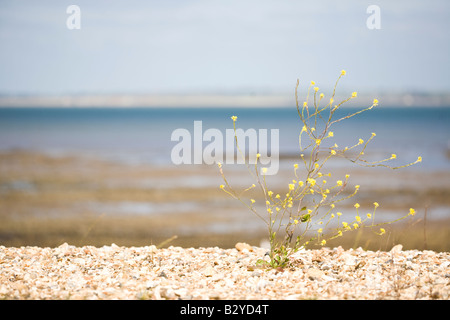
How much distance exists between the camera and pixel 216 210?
49.7 ft

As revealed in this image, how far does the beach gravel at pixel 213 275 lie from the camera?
4.24m

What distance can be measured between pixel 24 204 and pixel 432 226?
526 inches

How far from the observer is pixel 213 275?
4891 millimetres

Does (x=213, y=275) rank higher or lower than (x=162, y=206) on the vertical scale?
higher

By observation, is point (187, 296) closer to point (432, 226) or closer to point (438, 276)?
point (438, 276)

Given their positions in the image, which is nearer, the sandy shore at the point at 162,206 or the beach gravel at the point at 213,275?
the beach gravel at the point at 213,275

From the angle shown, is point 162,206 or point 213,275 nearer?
point 213,275

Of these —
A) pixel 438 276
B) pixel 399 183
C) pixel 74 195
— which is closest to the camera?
pixel 438 276

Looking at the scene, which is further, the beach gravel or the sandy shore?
the sandy shore

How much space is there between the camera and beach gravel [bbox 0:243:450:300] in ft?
13.9
